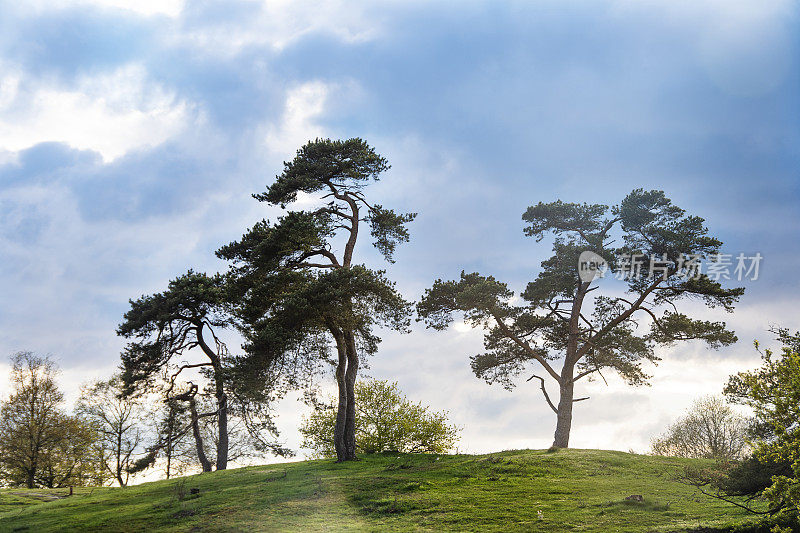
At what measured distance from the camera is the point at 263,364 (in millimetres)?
26578

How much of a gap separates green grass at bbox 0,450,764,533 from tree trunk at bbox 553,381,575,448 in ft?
10.9

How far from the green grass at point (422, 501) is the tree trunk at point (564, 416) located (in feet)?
10.9

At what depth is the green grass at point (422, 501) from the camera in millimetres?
15148

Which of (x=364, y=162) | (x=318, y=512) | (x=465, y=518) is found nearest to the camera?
(x=465, y=518)

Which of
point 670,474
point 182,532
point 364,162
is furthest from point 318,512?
point 364,162

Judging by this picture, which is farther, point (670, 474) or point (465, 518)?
point (670, 474)

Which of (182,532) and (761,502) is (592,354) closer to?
(761,502)

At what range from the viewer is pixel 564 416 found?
1203 inches

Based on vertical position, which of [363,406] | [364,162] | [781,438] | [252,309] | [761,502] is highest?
[364,162]

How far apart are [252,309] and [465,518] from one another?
1637 centimetres

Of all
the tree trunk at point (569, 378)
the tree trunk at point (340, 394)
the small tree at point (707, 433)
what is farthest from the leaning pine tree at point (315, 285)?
the small tree at point (707, 433)

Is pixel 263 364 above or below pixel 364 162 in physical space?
below

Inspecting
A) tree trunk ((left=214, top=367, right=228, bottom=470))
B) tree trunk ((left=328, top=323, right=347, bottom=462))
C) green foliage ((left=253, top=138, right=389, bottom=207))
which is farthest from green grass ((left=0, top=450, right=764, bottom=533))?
green foliage ((left=253, top=138, right=389, bottom=207))

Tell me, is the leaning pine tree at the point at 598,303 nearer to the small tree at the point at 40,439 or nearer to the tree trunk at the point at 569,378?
the tree trunk at the point at 569,378
